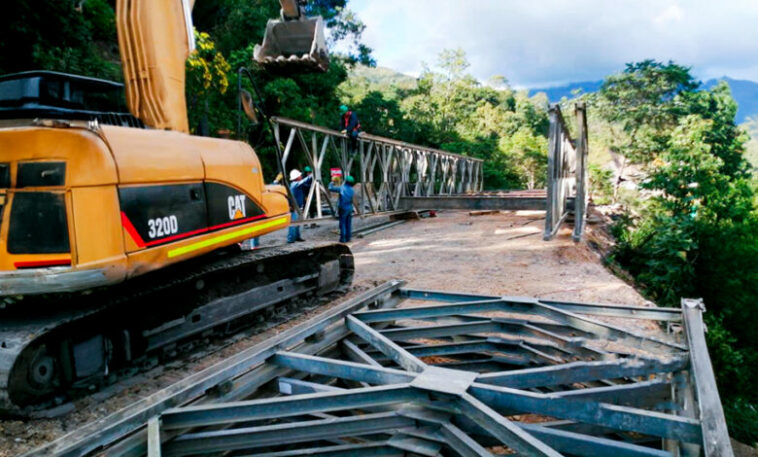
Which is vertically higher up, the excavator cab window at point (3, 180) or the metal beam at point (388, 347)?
the excavator cab window at point (3, 180)

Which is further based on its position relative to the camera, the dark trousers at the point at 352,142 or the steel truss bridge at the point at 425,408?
the dark trousers at the point at 352,142

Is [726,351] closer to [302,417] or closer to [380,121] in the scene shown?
[302,417]

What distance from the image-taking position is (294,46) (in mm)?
7461

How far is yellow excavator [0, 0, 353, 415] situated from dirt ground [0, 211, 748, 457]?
0.25 m

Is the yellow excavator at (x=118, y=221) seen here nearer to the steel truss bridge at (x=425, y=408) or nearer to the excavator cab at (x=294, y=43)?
the steel truss bridge at (x=425, y=408)

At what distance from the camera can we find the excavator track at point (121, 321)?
324 cm

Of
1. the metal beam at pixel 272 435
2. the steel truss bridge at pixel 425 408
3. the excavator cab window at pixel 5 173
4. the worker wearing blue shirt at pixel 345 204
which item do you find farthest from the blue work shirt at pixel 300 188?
the metal beam at pixel 272 435

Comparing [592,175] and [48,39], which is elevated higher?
[48,39]

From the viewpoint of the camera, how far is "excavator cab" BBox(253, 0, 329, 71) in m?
6.46

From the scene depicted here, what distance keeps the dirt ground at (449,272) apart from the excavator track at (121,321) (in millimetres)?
182

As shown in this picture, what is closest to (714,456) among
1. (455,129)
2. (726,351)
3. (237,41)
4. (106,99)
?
(106,99)

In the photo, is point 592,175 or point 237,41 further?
point 592,175

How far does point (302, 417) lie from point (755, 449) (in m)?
11.0

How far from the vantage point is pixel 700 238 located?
14.8 m
